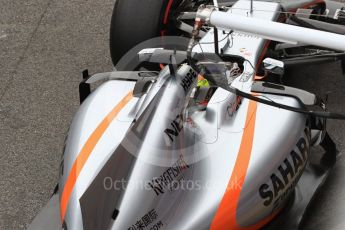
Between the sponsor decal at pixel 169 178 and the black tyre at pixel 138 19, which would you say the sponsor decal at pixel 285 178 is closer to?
the sponsor decal at pixel 169 178

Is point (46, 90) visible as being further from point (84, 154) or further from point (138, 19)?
point (84, 154)

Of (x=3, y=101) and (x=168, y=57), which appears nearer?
(x=168, y=57)

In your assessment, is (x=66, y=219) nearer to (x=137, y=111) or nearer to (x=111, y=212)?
(x=111, y=212)

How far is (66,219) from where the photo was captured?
5.73 ft

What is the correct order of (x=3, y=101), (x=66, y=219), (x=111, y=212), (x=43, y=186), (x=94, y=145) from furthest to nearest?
(x=3, y=101) → (x=43, y=186) → (x=94, y=145) → (x=66, y=219) → (x=111, y=212)

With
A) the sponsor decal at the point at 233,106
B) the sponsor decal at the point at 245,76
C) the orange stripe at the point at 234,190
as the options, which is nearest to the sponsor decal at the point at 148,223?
the orange stripe at the point at 234,190

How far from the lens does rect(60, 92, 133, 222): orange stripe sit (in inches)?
71.6

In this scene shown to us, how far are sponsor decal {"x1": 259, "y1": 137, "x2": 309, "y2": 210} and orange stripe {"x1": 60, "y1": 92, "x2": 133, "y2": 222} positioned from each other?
580 mm

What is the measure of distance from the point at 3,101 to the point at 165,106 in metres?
1.54

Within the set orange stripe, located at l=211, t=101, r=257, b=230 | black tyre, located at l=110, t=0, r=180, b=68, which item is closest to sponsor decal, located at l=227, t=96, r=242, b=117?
orange stripe, located at l=211, t=101, r=257, b=230

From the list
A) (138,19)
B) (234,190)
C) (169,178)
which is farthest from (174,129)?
(138,19)

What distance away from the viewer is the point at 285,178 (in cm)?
196

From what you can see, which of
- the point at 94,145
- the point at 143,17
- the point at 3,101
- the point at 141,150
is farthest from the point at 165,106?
the point at 3,101

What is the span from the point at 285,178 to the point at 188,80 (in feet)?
1.57
